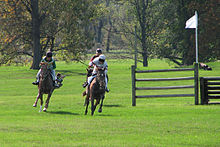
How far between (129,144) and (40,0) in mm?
49995

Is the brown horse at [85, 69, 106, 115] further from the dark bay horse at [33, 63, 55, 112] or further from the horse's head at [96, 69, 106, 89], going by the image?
the dark bay horse at [33, 63, 55, 112]

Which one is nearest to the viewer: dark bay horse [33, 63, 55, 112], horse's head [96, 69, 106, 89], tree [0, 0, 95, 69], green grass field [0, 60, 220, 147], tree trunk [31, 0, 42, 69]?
green grass field [0, 60, 220, 147]

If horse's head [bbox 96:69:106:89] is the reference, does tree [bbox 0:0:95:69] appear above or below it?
above

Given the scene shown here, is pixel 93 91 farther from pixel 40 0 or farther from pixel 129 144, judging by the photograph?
pixel 40 0

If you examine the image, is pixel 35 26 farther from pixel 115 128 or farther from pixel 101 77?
pixel 115 128

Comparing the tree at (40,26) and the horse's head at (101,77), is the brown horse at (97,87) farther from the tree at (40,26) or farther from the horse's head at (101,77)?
the tree at (40,26)

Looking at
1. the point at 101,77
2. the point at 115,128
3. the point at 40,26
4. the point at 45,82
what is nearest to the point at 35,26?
the point at 40,26

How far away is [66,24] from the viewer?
2336 inches

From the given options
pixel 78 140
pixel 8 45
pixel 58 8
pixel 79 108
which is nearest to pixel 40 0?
pixel 58 8

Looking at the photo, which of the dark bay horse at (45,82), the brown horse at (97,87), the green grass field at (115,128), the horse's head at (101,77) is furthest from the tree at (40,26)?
the horse's head at (101,77)

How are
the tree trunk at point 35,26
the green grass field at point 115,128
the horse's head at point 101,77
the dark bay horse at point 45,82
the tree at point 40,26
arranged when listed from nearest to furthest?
the green grass field at point 115,128
the horse's head at point 101,77
the dark bay horse at point 45,82
the tree trunk at point 35,26
the tree at point 40,26

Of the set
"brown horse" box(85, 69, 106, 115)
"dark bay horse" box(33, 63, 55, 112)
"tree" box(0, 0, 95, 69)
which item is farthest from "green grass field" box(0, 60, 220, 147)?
"tree" box(0, 0, 95, 69)

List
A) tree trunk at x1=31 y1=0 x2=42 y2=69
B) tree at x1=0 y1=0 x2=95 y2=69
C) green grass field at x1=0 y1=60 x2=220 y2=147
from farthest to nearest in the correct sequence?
1. tree at x1=0 y1=0 x2=95 y2=69
2. tree trunk at x1=31 y1=0 x2=42 y2=69
3. green grass field at x1=0 y1=60 x2=220 y2=147

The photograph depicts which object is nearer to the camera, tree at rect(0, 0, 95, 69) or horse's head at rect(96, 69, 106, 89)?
horse's head at rect(96, 69, 106, 89)
